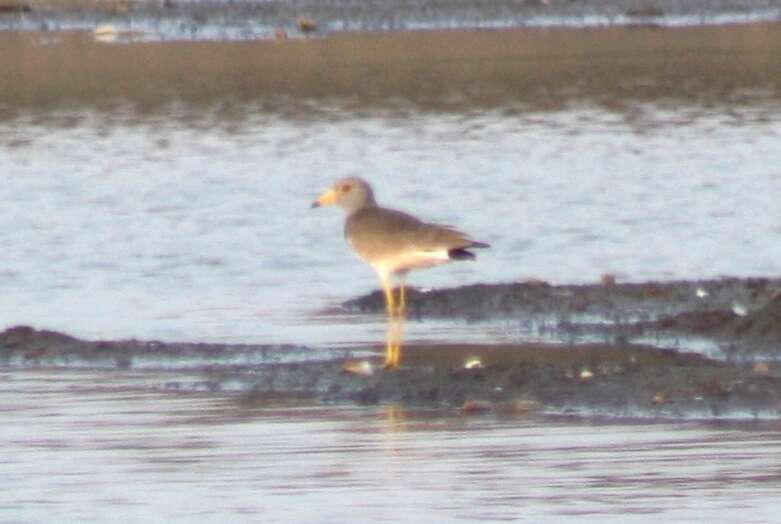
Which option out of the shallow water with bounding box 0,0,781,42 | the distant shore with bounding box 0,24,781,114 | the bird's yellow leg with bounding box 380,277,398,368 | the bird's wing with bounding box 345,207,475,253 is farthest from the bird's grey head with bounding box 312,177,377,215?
the shallow water with bounding box 0,0,781,42

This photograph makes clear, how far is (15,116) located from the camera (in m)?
27.9

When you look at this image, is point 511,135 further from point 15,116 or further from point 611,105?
point 15,116

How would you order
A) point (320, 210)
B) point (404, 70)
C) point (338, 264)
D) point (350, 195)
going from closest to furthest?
1. point (350, 195)
2. point (338, 264)
3. point (320, 210)
4. point (404, 70)

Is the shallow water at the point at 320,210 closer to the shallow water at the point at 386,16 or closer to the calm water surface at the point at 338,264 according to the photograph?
the calm water surface at the point at 338,264

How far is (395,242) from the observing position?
11.8 meters

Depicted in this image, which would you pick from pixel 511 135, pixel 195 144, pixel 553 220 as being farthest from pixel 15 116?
pixel 553 220

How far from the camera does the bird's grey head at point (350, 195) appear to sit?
12.4 meters

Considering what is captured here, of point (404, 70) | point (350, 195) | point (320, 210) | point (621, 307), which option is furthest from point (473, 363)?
point (404, 70)

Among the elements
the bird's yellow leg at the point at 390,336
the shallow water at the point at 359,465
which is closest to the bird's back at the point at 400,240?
the bird's yellow leg at the point at 390,336

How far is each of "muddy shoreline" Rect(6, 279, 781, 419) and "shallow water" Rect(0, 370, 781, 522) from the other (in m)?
0.25

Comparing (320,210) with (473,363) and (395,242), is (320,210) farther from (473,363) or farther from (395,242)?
(473,363)

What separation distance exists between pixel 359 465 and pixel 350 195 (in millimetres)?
3319

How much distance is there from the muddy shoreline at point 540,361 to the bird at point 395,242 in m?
0.37

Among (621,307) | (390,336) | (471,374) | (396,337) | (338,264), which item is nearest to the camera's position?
(471,374)
